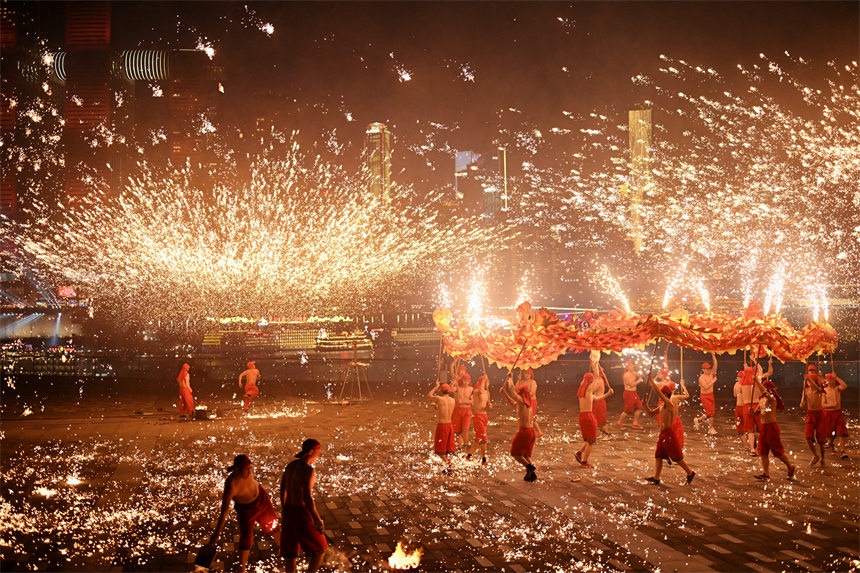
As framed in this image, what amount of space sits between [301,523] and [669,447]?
20.2ft

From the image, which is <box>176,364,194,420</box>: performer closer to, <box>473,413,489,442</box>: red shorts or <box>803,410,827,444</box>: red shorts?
<box>473,413,489,442</box>: red shorts

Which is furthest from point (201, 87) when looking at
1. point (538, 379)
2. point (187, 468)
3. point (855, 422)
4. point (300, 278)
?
point (300, 278)

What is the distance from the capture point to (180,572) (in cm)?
659

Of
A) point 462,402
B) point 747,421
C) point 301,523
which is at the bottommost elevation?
point 747,421

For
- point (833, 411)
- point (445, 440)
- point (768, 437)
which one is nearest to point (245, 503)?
point (445, 440)

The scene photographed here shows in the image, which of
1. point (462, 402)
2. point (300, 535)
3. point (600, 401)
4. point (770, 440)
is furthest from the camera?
point (600, 401)

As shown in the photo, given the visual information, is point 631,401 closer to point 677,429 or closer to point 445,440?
point 677,429

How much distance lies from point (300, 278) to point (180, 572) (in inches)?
A: 1398

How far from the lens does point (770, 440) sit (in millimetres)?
10500

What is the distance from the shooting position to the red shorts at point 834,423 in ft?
38.9

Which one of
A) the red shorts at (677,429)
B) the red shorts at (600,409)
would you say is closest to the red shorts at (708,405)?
the red shorts at (600,409)

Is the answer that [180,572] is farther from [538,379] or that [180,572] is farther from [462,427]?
[538,379]

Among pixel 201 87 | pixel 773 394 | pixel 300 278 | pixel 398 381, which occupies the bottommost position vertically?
pixel 398 381

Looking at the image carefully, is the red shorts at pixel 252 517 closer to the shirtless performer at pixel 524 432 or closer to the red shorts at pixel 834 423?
the shirtless performer at pixel 524 432
